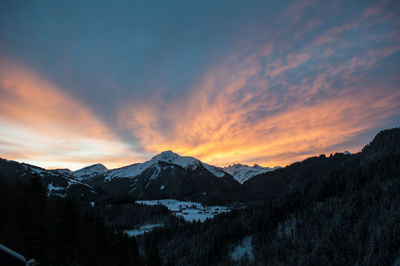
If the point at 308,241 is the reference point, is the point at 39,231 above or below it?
above

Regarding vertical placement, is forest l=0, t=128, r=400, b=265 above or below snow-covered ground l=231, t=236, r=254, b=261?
above

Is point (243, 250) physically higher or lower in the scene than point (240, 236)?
lower

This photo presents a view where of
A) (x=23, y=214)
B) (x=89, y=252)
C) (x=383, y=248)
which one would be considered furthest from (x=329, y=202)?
(x=23, y=214)

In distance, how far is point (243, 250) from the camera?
179625 mm

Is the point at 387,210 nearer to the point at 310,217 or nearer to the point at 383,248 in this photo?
the point at 383,248

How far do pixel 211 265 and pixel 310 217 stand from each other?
312 feet

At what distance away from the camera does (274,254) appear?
16562 centimetres

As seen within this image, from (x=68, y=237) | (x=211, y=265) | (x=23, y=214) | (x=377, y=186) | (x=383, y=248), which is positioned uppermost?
(x=23, y=214)

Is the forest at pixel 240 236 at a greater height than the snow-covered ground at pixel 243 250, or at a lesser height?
greater

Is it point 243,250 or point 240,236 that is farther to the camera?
point 240,236

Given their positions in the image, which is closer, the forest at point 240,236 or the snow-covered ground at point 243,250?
the forest at point 240,236

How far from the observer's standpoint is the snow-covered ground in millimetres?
173025

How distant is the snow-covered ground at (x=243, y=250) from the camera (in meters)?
173

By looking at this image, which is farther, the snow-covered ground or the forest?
the snow-covered ground
